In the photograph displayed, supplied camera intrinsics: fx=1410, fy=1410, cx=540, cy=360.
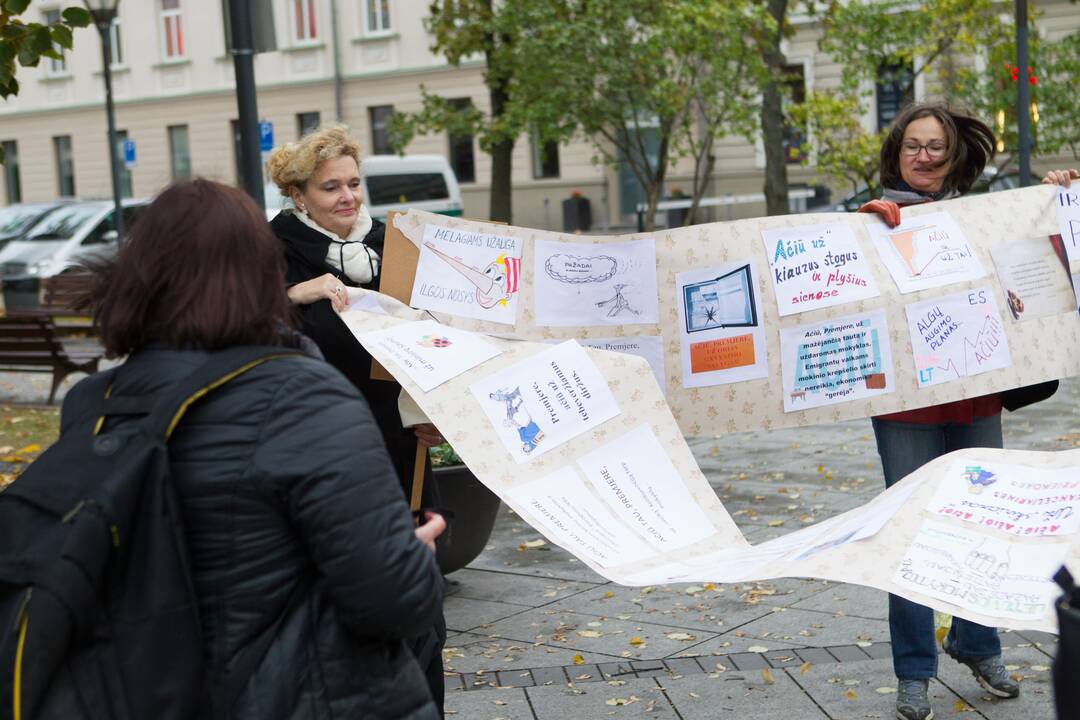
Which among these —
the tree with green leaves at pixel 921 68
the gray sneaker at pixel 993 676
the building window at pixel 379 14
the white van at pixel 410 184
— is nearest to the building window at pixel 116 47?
the building window at pixel 379 14

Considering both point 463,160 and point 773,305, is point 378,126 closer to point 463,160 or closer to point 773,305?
point 463,160

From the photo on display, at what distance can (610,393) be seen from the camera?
144 inches

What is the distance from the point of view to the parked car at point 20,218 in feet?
77.8

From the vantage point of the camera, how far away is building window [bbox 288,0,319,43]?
40.1m

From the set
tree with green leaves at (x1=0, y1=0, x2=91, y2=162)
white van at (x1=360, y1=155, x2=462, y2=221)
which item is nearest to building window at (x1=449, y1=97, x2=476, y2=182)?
white van at (x1=360, y1=155, x2=462, y2=221)

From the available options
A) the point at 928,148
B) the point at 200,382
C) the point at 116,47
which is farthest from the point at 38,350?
the point at 116,47

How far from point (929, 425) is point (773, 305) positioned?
61cm

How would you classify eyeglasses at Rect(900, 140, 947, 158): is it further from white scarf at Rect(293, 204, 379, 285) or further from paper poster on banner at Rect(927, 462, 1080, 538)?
white scarf at Rect(293, 204, 379, 285)

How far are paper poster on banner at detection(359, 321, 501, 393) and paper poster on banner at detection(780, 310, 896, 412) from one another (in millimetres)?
1038

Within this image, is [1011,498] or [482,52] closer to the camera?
[1011,498]

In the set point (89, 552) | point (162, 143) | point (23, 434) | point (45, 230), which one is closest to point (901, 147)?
point (89, 552)

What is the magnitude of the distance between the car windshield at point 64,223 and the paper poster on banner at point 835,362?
20.1 meters

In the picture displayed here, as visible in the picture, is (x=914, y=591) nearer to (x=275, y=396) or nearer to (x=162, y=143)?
(x=275, y=396)

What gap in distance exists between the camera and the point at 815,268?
171 inches
